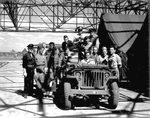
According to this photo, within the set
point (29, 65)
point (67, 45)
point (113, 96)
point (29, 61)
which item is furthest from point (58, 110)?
point (29, 61)

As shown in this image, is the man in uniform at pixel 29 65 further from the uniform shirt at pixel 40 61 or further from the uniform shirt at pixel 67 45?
the uniform shirt at pixel 67 45

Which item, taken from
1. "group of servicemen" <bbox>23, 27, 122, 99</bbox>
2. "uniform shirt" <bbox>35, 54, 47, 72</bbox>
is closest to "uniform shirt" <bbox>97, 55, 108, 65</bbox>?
"group of servicemen" <bbox>23, 27, 122, 99</bbox>

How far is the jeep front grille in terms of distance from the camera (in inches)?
293

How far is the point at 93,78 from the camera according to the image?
7.43 m

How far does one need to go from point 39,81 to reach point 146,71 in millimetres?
4142

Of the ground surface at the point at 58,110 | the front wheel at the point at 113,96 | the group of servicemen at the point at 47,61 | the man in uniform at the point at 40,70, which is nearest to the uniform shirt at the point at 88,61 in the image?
the group of servicemen at the point at 47,61

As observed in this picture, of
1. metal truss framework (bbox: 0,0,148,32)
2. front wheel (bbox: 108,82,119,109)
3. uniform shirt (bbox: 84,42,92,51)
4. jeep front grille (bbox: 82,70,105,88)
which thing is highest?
metal truss framework (bbox: 0,0,148,32)

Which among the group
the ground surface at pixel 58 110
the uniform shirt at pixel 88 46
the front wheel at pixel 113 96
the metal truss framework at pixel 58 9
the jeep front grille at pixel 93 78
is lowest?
the ground surface at pixel 58 110

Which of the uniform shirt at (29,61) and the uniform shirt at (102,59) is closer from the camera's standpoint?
the uniform shirt at (102,59)

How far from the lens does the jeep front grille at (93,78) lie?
7439 millimetres

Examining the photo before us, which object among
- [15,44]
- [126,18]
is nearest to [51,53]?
[126,18]

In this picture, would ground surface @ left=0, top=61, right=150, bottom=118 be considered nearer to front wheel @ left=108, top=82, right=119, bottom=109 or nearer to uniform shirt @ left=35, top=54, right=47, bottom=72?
front wheel @ left=108, top=82, right=119, bottom=109

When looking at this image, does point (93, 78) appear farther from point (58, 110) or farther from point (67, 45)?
point (67, 45)

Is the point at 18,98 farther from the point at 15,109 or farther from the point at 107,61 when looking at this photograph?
the point at 107,61
